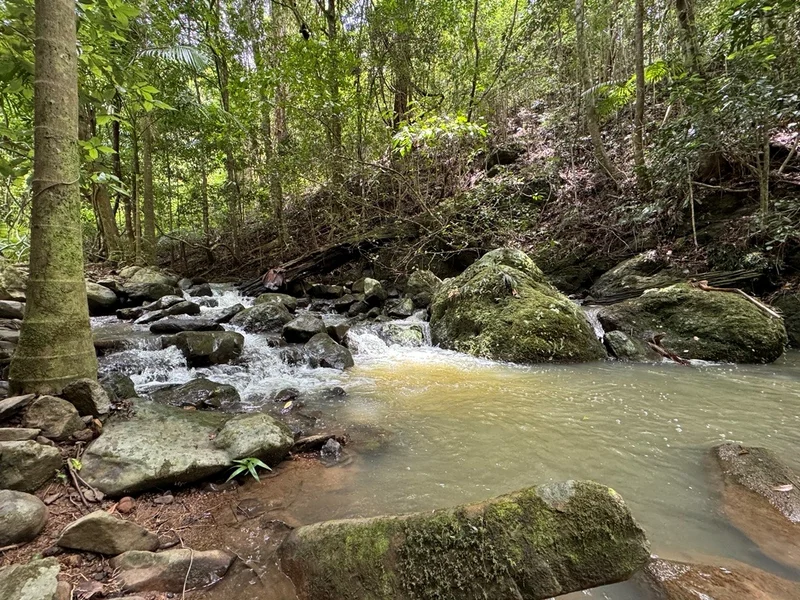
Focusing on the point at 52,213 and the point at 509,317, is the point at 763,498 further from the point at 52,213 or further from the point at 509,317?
the point at 52,213

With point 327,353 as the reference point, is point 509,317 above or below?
above

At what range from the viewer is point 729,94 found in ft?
22.0

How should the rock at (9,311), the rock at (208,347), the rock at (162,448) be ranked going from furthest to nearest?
the rock at (9,311) < the rock at (208,347) < the rock at (162,448)

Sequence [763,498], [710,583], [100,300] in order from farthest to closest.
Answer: [100,300], [763,498], [710,583]

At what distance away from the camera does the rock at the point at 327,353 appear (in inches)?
242

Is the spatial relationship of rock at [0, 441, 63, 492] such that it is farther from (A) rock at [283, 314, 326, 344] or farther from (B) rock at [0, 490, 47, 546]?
(A) rock at [283, 314, 326, 344]

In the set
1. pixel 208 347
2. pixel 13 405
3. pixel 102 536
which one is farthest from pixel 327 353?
pixel 102 536

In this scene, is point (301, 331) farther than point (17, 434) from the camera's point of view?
Yes

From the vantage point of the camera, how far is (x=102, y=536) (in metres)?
1.92

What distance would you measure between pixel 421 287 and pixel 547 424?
6.66 m

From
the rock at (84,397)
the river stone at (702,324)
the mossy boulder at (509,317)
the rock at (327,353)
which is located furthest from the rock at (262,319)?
the river stone at (702,324)

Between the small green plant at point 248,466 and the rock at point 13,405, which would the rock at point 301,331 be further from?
the rock at point 13,405

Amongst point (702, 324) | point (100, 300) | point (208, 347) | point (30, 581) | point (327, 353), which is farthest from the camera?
point (100, 300)

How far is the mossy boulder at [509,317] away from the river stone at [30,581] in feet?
18.5
